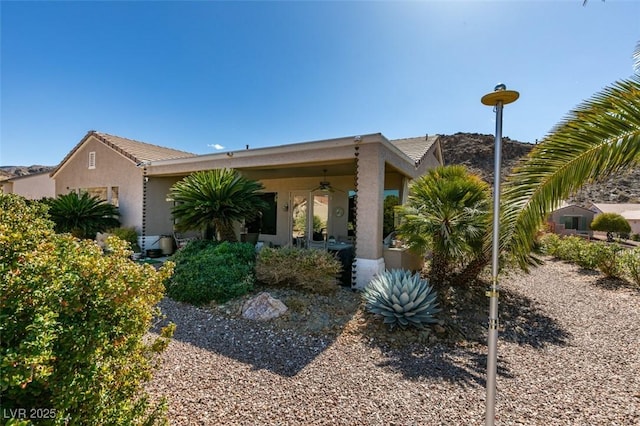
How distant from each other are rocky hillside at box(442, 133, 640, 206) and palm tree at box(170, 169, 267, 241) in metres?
37.4

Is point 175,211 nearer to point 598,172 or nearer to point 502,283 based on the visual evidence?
point 598,172

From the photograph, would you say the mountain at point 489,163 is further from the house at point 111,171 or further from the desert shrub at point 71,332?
the desert shrub at point 71,332

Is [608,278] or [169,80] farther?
[169,80]

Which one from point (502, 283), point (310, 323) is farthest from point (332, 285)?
point (502, 283)

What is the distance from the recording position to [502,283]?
1045 centimetres

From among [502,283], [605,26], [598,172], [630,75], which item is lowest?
[502,283]

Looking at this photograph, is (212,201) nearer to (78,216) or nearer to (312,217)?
(312,217)

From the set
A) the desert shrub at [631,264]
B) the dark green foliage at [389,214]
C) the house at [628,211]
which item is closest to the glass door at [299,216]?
the dark green foliage at [389,214]

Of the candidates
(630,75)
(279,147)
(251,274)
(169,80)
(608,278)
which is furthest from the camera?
(169,80)

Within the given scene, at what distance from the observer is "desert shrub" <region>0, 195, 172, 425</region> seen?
5.31ft

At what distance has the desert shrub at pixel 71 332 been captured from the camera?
1617 millimetres

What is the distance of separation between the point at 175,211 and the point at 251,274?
12.1ft

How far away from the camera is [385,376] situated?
4.08 m

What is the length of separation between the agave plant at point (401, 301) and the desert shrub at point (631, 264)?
9.40 meters
